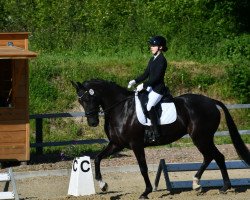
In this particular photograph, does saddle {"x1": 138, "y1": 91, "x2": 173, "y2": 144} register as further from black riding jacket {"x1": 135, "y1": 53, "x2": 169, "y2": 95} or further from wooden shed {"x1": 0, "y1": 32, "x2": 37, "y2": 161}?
wooden shed {"x1": 0, "y1": 32, "x2": 37, "y2": 161}

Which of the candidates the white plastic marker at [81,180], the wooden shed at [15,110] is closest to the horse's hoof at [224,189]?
the white plastic marker at [81,180]

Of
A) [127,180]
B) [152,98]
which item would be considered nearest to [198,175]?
[152,98]

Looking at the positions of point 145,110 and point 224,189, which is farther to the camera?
point 224,189

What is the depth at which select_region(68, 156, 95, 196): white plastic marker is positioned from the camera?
1345 centimetres

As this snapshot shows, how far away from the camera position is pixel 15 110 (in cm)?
1748

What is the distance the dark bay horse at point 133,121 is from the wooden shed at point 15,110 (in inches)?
161

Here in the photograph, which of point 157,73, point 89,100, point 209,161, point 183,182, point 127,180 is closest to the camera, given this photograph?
point 157,73

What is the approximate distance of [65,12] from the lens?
1147 inches

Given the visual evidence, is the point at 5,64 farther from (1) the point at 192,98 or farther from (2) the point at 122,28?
(2) the point at 122,28

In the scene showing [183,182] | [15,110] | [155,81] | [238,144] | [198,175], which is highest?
[15,110]

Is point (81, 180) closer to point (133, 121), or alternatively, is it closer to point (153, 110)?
point (133, 121)

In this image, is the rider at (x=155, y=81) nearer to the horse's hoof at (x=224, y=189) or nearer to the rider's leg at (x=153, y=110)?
the rider's leg at (x=153, y=110)

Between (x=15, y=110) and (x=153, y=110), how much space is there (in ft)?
16.4

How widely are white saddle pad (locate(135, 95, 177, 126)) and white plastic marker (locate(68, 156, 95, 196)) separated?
47.7 inches
